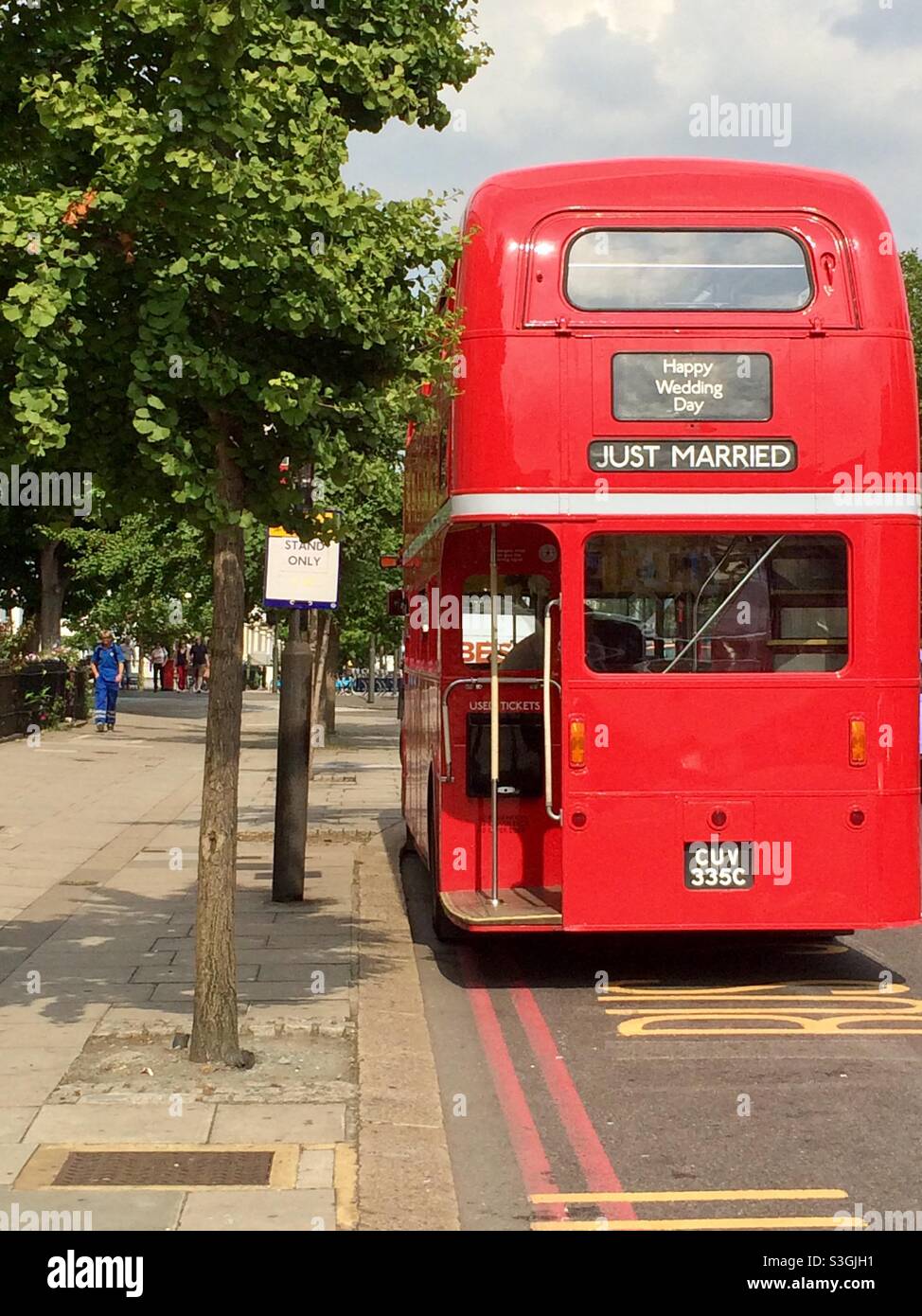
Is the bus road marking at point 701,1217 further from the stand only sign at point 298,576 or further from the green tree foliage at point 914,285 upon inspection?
the green tree foliage at point 914,285

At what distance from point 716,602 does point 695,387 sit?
1099 millimetres

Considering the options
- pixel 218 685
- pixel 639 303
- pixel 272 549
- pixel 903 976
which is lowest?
pixel 903 976

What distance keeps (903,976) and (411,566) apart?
15.6 feet

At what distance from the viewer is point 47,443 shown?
271 inches

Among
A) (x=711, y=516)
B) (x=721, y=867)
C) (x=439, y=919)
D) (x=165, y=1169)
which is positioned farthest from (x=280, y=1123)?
(x=439, y=919)

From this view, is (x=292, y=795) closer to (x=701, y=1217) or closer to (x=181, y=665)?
(x=701, y=1217)

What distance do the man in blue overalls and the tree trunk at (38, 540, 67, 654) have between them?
14.0 metres

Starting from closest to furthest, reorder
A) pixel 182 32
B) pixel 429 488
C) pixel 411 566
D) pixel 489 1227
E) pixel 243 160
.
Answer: pixel 489 1227
pixel 182 32
pixel 243 160
pixel 429 488
pixel 411 566

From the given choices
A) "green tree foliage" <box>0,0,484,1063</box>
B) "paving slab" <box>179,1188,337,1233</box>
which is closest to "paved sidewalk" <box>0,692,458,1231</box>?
"paving slab" <box>179,1188,337,1233</box>

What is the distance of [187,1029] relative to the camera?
8.09 meters

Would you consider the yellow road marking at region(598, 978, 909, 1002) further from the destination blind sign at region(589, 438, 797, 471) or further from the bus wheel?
the destination blind sign at region(589, 438, 797, 471)

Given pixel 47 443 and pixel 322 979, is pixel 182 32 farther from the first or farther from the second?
pixel 322 979

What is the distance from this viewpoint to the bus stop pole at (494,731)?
9.68 m

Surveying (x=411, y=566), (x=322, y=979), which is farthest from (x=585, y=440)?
(x=411, y=566)
